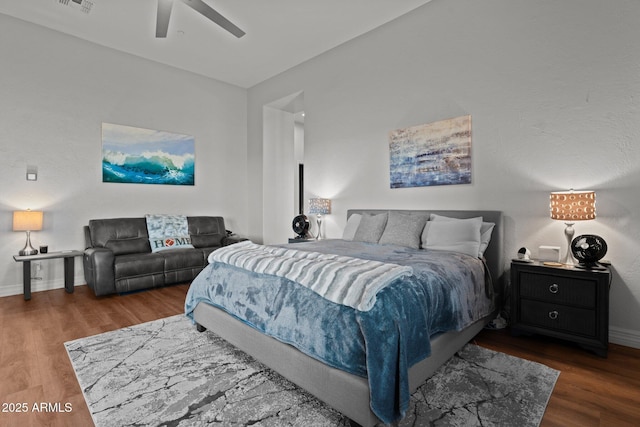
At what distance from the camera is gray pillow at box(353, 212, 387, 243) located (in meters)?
3.70

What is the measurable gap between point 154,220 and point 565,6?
5.34 meters

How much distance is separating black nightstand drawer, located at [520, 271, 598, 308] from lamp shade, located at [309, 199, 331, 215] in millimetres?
2684

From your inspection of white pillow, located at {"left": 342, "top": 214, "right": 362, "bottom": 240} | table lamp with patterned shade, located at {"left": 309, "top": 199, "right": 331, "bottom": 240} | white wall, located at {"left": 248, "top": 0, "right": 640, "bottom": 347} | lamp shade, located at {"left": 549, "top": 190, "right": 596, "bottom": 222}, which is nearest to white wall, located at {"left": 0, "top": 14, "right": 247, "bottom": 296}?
table lamp with patterned shade, located at {"left": 309, "top": 199, "right": 331, "bottom": 240}

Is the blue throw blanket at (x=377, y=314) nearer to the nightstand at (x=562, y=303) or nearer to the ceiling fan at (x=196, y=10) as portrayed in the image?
the nightstand at (x=562, y=303)

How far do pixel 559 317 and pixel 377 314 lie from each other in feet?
6.10

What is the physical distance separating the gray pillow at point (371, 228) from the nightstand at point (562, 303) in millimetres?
1381

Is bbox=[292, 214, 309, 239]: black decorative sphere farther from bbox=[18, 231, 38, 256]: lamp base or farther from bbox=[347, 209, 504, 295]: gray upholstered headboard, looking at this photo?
bbox=[18, 231, 38, 256]: lamp base

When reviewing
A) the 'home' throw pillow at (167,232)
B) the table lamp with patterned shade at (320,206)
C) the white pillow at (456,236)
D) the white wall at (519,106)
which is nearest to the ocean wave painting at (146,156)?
the 'home' throw pillow at (167,232)

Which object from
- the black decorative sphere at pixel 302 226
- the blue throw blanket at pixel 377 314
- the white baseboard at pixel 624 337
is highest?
the black decorative sphere at pixel 302 226

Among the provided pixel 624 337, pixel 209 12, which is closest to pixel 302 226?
pixel 209 12

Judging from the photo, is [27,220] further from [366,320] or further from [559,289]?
[559,289]

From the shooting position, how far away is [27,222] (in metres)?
3.86

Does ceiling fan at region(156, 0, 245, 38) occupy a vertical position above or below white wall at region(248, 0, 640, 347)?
above

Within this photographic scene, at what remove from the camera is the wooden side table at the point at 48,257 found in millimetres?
3762
